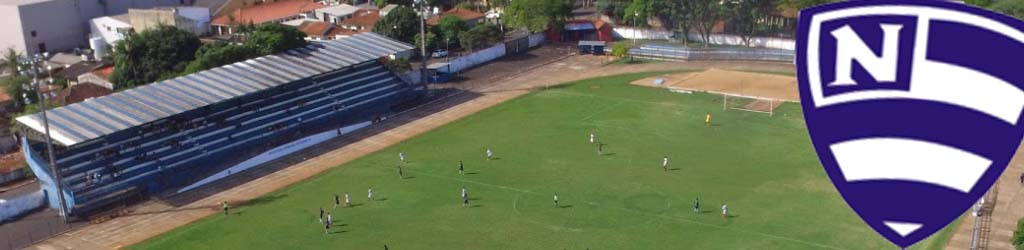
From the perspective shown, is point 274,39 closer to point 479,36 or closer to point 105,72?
point 105,72

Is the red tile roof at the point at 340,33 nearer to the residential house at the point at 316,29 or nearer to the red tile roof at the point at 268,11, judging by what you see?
the residential house at the point at 316,29

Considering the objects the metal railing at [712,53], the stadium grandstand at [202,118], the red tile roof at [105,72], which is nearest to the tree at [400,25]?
the stadium grandstand at [202,118]

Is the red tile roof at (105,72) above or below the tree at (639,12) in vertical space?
below

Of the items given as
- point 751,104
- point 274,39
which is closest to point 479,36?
point 274,39

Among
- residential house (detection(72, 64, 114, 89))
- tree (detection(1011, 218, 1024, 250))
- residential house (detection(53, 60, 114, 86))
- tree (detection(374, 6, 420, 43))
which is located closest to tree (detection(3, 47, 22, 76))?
residential house (detection(53, 60, 114, 86))

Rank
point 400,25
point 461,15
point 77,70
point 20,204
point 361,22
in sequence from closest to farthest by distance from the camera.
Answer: point 20,204 → point 77,70 → point 400,25 → point 361,22 → point 461,15

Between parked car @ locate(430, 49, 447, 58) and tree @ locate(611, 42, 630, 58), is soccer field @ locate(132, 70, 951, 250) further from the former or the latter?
parked car @ locate(430, 49, 447, 58)
